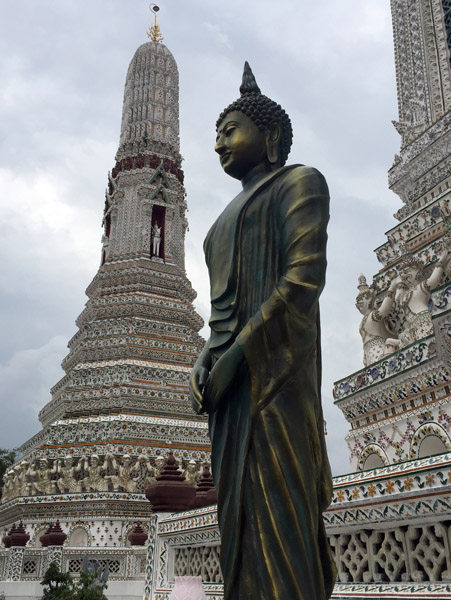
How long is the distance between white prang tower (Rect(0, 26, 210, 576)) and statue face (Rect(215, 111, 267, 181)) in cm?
1167

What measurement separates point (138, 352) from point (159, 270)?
4509 mm

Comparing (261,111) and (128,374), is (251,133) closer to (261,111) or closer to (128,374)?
(261,111)

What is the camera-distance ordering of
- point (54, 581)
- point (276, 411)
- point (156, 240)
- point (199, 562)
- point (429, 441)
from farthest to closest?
point (156, 240), point (54, 581), point (429, 441), point (199, 562), point (276, 411)

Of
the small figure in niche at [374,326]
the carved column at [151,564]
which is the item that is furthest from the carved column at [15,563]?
the small figure in niche at [374,326]

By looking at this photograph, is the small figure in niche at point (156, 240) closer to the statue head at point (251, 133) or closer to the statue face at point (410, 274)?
the statue face at point (410, 274)

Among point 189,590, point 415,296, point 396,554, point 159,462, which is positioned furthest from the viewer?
point 159,462

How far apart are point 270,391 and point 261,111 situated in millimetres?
1370

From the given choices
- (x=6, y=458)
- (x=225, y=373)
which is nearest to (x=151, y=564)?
(x=225, y=373)

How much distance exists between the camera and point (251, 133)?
306 cm

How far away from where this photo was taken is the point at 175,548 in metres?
6.68

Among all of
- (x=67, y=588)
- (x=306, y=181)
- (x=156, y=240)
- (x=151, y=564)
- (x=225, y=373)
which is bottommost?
(x=67, y=588)

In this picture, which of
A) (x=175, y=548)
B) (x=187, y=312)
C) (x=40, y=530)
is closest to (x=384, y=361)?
(x=175, y=548)

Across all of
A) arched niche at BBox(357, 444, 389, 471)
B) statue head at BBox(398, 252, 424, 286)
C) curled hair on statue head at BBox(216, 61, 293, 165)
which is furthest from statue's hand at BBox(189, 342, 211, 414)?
statue head at BBox(398, 252, 424, 286)

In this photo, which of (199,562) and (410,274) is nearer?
(199,562)
